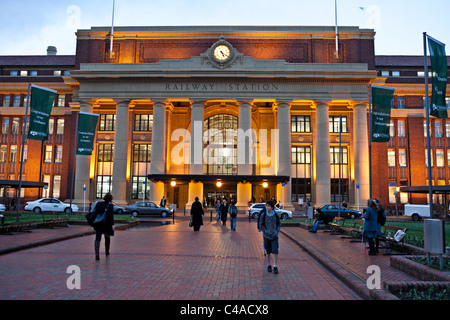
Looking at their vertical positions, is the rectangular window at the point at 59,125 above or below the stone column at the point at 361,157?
above

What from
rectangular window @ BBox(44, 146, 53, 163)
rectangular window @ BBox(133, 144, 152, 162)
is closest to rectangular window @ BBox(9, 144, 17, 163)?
rectangular window @ BBox(44, 146, 53, 163)

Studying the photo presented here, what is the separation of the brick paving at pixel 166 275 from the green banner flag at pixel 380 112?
1015cm

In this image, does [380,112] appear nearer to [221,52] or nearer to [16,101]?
[221,52]

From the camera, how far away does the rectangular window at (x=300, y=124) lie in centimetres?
4656

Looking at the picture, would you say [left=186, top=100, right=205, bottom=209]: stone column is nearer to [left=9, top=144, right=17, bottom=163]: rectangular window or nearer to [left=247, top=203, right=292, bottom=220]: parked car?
[left=247, top=203, right=292, bottom=220]: parked car

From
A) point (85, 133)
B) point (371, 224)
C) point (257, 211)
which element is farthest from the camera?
point (257, 211)

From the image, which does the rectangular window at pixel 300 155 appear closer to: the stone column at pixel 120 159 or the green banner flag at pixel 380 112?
the stone column at pixel 120 159

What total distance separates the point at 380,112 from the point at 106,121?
36088mm

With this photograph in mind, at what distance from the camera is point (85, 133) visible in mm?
28141

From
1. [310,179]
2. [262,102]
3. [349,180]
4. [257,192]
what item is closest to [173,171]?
[257,192]

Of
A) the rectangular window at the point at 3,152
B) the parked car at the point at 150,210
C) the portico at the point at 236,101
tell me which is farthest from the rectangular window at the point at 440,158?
the rectangular window at the point at 3,152

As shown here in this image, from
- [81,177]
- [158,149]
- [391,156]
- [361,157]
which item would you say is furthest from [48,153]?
[391,156]

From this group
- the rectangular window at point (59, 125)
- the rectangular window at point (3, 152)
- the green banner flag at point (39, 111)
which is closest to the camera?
the green banner flag at point (39, 111)

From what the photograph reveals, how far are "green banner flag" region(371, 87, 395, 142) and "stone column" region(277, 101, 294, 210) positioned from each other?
2084 centimetres
